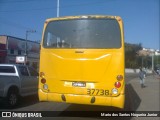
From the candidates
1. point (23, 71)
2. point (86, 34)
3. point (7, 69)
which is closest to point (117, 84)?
point (86, 34)

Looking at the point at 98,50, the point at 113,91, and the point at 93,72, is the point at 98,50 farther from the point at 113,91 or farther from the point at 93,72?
the point at 113,91

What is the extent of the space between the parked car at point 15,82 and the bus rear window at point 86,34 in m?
2.80

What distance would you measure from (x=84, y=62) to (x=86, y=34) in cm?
86

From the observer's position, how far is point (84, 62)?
8016 mm

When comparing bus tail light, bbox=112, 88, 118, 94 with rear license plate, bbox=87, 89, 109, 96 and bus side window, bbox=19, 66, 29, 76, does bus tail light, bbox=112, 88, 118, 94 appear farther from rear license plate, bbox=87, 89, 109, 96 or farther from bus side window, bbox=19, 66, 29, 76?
bus side window, bbox=19, 66, 29, 76

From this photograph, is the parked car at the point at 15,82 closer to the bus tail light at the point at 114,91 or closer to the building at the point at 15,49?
the bus tail light at the point at 114,91

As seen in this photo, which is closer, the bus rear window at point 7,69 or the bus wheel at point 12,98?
the bus wheel at point 12,98

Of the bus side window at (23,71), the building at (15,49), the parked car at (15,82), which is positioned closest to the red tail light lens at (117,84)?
the parked car at (15,82)

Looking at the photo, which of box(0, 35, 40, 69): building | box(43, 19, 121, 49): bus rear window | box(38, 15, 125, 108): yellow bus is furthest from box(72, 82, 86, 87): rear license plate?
box(0, 35, 40, 69): building

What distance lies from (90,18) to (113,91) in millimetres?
2318

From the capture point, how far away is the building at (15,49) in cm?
4381

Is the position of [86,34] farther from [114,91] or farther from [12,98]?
[12,98]

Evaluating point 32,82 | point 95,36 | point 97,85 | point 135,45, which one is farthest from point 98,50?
point 135,45

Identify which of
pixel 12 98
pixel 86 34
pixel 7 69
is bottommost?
pixel 12 98
